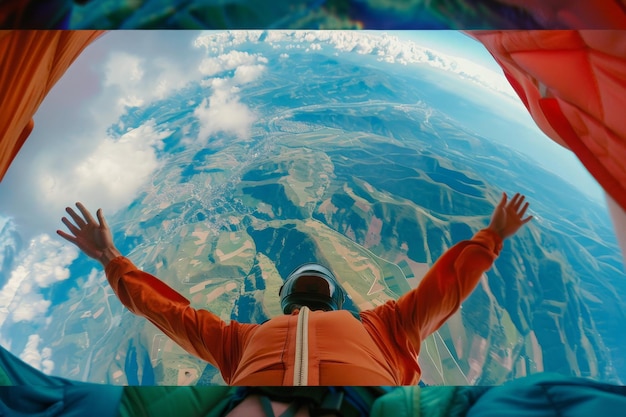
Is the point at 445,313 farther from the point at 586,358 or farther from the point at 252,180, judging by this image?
the point at 252,180

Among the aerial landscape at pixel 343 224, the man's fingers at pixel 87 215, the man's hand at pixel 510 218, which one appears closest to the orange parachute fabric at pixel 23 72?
the man's fingers at pixel 87 215

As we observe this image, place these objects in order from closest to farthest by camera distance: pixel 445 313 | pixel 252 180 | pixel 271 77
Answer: pixel 445 313 < pixel 252 180 < pixel 271 77

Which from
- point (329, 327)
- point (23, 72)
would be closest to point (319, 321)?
point (329, 327)

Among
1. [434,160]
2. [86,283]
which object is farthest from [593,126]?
[434,160]

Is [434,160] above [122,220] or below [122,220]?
above

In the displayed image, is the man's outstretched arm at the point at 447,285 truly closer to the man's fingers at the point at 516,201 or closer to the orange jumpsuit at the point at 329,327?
the orange jumpsuit at the point at 329,327

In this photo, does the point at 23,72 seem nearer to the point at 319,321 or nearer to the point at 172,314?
the point at 172,314
